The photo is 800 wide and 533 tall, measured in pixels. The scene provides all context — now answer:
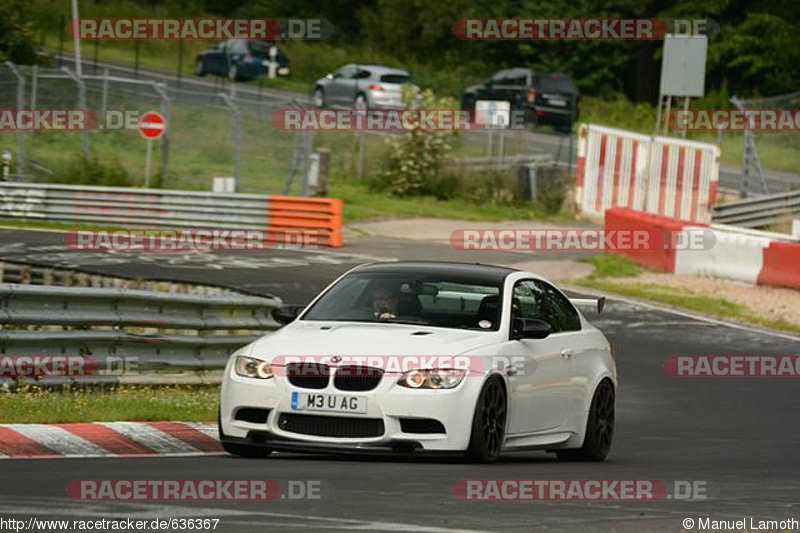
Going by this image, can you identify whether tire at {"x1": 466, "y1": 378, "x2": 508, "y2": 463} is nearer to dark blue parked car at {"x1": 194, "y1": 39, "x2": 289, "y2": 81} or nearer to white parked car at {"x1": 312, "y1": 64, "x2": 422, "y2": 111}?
white parked car at {"x1": 312, "y1": 64, "x2": 422, "y2": 111}

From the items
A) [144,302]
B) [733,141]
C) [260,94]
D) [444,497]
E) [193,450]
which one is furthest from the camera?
[260,94]

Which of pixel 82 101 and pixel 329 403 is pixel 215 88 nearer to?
pixel 82 101

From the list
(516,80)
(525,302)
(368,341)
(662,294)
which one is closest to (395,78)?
(516,80)

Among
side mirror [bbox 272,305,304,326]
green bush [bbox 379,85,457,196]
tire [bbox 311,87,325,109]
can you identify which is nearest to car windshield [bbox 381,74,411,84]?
tire [bbox 311,87,325,109]

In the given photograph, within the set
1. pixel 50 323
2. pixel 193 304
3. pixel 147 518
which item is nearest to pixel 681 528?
pixel 147 518

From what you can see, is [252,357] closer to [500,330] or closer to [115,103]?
[500,330]

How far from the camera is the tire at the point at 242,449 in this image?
10.7m

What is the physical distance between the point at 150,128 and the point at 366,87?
22.6m

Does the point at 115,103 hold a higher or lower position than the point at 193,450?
higher

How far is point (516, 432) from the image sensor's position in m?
11.1

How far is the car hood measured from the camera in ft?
34.3

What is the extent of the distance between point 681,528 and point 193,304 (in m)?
7.81

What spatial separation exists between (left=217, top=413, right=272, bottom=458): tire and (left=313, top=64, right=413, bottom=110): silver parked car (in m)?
42.4

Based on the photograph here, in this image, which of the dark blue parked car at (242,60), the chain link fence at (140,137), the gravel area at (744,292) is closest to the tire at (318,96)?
the dark blue parked car at (242,60)
